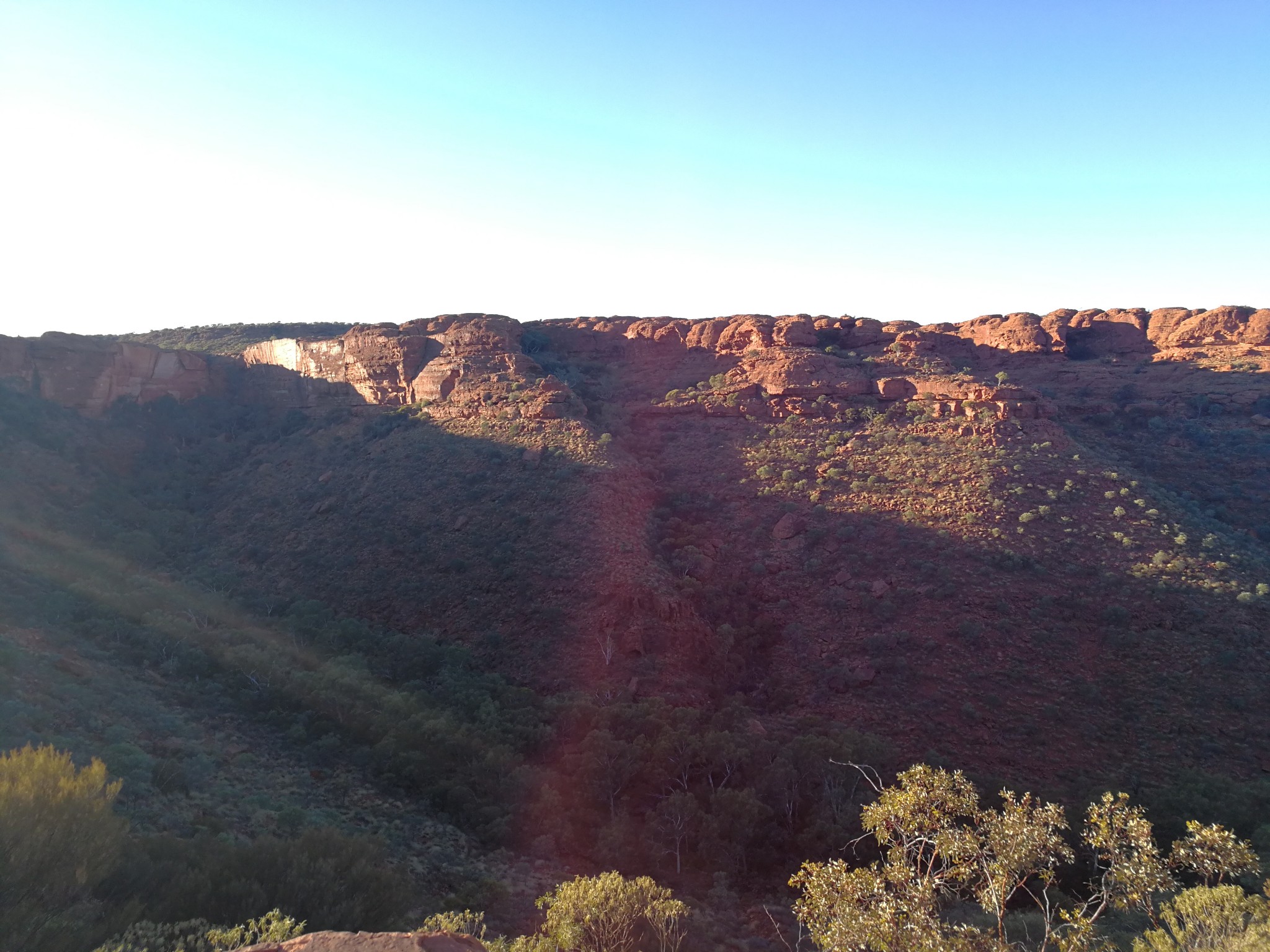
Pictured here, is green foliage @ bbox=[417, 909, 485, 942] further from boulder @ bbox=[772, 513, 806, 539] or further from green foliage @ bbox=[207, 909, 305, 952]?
boulder @ bbox=[772, 513, 806, 539]

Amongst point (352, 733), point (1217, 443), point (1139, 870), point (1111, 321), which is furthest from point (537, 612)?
point (1111, 321)

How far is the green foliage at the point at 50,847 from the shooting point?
23.6 feet

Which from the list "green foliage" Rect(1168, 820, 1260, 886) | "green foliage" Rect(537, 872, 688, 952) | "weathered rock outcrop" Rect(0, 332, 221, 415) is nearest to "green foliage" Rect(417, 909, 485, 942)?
"green foliage" Rect(537, 872, 688, 952)

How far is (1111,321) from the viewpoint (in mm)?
41531

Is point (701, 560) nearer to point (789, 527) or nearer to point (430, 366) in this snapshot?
point (789, 527)

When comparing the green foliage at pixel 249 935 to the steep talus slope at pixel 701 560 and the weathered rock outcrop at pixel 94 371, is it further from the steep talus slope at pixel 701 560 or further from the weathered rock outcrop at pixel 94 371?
the weathered rock outcrop at pixel 94 371

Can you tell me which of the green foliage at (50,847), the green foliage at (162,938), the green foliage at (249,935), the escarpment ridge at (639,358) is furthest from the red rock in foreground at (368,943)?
the escarpment ridge at (639,358)

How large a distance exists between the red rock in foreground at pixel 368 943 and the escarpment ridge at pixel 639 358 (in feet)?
84.9

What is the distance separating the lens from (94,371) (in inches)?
1513

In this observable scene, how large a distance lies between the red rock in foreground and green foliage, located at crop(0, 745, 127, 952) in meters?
2.52

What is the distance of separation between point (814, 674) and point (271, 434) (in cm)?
3200

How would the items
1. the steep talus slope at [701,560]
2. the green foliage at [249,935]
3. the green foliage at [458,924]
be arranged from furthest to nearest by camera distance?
Result: the steep talus slope at [701,560] < the green foliage at [458,924] < the green foliage at [249,935]

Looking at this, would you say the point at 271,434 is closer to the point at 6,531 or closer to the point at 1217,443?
the point at 6,531

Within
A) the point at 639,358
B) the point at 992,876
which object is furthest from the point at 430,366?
the point at 992,876
